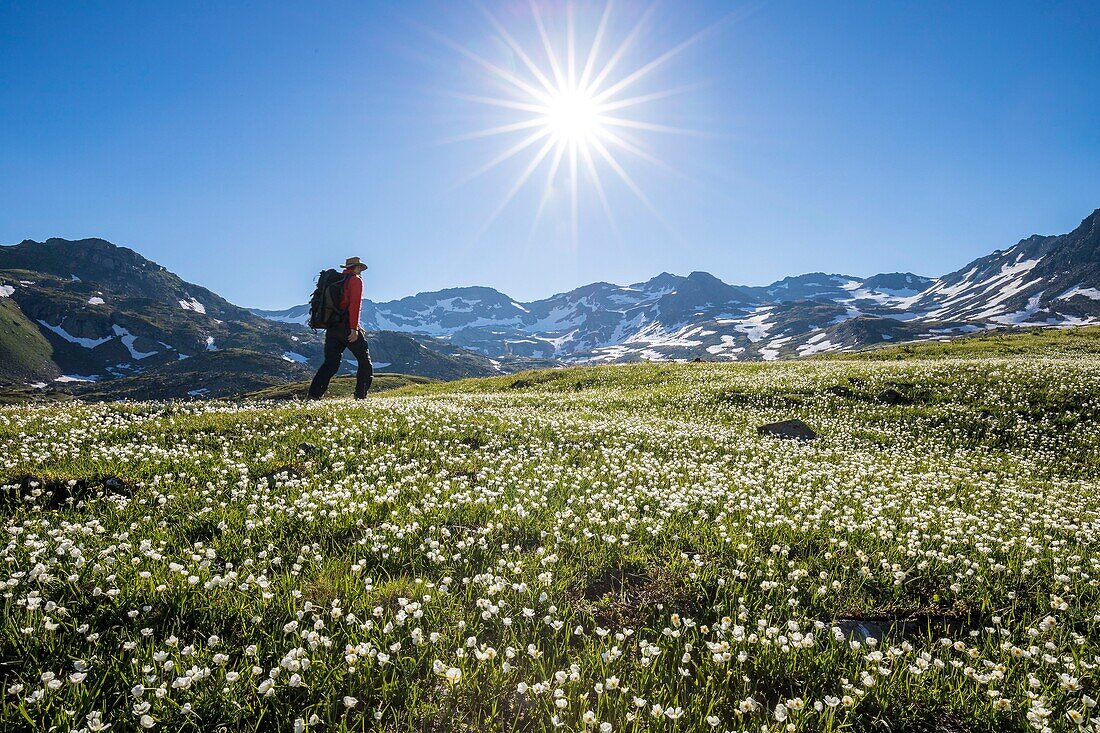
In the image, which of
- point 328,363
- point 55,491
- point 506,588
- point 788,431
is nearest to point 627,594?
point 506,588

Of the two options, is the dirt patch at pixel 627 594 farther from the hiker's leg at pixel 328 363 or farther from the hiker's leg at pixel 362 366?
the hiker's leg at pixel 362 366

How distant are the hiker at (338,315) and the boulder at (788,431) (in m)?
13.4

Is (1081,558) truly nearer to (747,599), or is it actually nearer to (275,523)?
(747,599)

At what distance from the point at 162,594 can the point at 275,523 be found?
6.12 ft

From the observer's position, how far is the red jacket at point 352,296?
54.3 feet

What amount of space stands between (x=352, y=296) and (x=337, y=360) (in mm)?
2061

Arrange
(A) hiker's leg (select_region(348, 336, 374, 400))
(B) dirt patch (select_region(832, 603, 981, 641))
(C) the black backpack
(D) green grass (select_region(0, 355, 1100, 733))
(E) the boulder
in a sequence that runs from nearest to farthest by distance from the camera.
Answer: (D) green grass (select_region(0, 355, 1100, 733)) < (B) dirt patch (select_region(832, 603, 981, 641)) < (C) the black backpack < (E) the boulder < (A) hiker's leg (select_region(348, 336, 374, 400))

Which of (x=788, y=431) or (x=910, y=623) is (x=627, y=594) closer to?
(x=910, y=623)

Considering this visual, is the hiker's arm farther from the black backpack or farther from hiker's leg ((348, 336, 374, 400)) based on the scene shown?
hiker's leg ((348, 336, 374, 400))

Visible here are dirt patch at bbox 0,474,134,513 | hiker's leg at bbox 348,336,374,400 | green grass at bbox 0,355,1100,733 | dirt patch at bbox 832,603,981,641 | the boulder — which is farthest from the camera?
hiker's leg at bbox 348,336,374,400

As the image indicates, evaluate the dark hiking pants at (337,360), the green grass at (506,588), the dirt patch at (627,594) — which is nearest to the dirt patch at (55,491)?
the green grass at (506,588)

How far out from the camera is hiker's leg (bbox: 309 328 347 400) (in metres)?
16.5

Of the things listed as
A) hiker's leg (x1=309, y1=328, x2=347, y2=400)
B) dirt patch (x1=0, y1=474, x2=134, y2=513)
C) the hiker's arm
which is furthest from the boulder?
dirt patch (x1=0, y1=474, x2=134, y2=513)

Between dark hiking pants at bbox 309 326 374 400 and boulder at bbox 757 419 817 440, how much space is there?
13088mm
